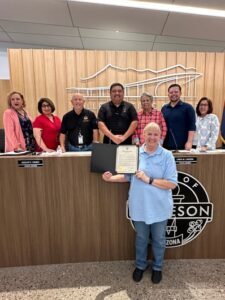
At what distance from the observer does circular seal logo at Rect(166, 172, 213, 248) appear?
5.97 feet

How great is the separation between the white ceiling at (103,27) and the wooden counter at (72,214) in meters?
3.14

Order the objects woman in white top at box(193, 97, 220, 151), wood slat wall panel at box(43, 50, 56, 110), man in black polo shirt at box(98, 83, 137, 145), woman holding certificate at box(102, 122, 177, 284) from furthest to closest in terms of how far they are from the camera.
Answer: wood slat wall panel at box(43, 50, 56, 110) → woman in white top at box(193, 97, 220, 151) → man in black polo shirt at box(98, 83, 137, 145) → woman holding certificate at box(102, 122, 177, 284)

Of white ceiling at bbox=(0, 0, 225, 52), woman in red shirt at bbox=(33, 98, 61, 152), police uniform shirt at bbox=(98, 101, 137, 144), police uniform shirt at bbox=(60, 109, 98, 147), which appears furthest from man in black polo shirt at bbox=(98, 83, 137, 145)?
white ceiling at bbox=(0, 0, 225, 52)

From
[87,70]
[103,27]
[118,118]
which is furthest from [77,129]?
[103,27]

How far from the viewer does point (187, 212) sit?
1.86m

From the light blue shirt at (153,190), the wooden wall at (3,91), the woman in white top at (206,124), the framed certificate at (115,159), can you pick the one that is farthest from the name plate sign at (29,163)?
the wooden wall at (3,91)

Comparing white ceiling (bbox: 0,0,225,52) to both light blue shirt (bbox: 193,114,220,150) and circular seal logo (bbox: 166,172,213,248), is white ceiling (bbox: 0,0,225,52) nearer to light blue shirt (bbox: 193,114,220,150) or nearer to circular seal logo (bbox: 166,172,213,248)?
light blue shirt (bbox: 193,114,220,150)

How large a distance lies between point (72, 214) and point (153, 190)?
731 millimetres

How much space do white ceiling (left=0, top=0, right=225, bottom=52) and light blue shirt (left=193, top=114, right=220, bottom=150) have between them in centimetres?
216

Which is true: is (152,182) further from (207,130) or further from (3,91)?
(3,91)

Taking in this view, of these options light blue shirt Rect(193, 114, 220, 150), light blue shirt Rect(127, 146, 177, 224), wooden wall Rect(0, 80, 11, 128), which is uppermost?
wooden wall Rect(0, 80, 11, 128)

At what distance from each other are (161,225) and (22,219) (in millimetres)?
1128

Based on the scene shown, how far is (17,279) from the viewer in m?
1.78

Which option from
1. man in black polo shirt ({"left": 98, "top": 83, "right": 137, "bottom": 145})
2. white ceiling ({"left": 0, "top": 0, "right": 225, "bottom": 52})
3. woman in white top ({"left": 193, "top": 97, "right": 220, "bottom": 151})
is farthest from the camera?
white ceiling ({"left": 0, "top": 0, "right": 225, "bottom": 52})
